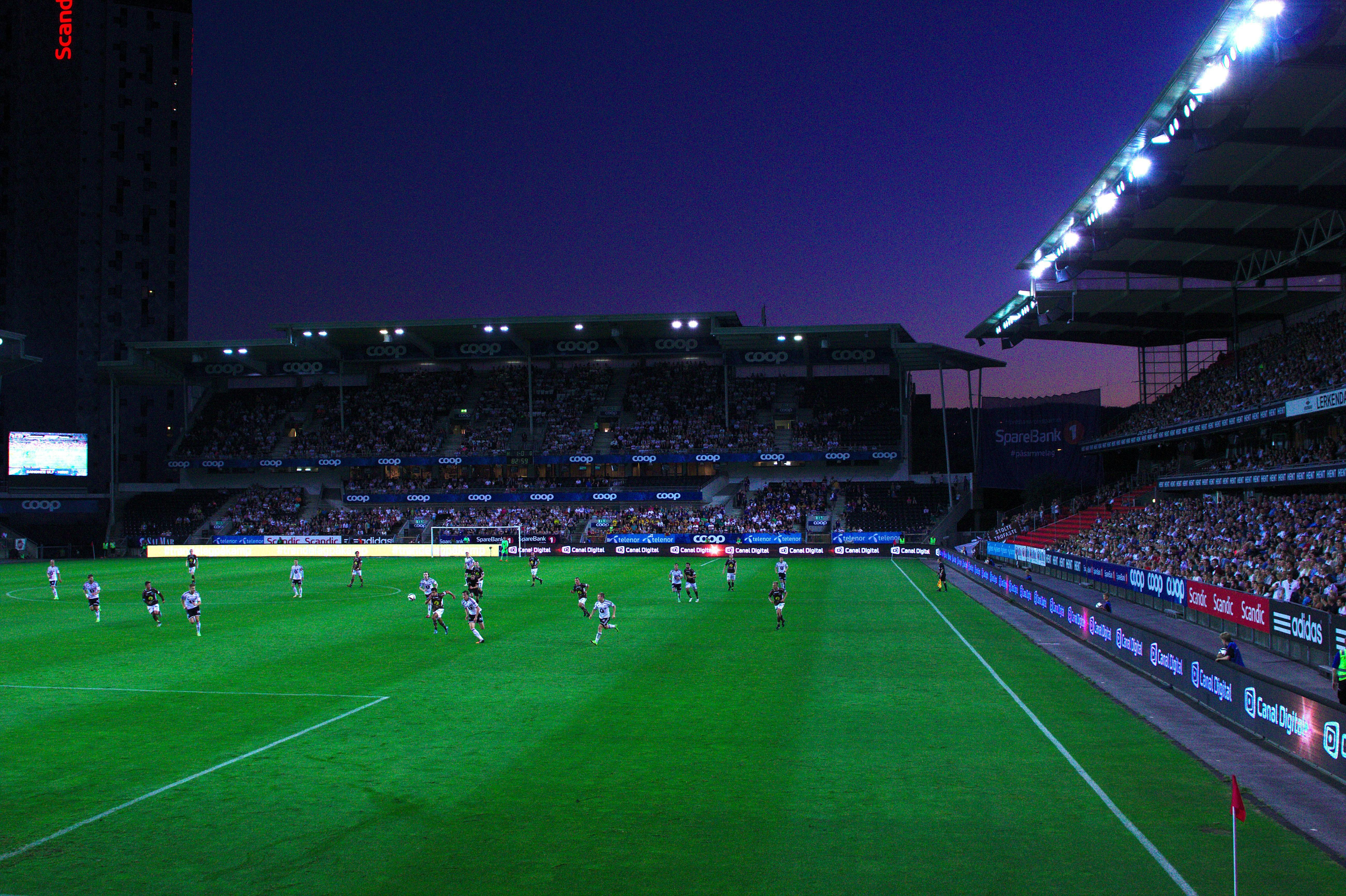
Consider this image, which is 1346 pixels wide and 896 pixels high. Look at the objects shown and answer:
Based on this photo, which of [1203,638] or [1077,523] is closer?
[1203,638]

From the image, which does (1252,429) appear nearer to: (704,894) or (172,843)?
(704,894)

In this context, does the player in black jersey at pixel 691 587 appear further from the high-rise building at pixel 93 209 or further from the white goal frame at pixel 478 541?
the high-rise building at pixel 93 209

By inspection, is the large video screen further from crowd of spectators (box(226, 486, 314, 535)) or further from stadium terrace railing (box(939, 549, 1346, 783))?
stadium terrace railing (box(939, 549, 1346, 783))

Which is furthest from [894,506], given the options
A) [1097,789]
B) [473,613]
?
[1097,789]

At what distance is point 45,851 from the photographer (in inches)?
402

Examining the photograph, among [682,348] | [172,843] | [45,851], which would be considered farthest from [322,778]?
[682,348]

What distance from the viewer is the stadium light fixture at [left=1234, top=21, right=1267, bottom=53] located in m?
18.2

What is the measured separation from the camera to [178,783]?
12.7m

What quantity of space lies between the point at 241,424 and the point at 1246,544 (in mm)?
77944

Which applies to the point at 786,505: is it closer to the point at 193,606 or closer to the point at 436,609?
the point at 436,609

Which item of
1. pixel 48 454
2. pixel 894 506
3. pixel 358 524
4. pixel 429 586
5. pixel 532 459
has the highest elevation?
pixel 48 454

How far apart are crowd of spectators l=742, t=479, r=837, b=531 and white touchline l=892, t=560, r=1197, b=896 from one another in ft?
138

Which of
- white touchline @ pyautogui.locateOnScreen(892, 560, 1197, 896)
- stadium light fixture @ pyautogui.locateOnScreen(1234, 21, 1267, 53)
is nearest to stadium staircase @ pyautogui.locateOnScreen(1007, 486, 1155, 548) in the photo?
white touchline @ pyautogui.locateOnScreen(892, 560, 1197, 896)

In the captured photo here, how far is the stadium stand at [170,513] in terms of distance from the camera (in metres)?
72.9
